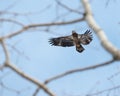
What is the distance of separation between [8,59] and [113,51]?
1.29 meters

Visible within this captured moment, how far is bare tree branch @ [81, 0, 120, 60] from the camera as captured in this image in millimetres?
4719

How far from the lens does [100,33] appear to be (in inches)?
194

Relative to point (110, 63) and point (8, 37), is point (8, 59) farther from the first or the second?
point (110, 63)

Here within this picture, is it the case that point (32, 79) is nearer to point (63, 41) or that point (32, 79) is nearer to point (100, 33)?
point (100, 33)

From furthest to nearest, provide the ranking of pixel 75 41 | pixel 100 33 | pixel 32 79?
pixel 75 41
pixel 32 79
pixel 100 33

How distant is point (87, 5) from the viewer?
17.0ft

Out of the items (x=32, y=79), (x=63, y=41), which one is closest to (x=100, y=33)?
(x=32, y=79)

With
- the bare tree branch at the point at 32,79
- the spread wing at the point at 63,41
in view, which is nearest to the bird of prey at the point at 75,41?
the spread wing at the point at 63,41

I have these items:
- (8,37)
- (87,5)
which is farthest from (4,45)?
(87,5)

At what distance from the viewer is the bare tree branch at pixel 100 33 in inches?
186

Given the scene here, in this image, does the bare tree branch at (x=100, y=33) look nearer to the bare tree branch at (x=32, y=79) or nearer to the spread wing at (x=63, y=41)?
the bare tree branch at (x=32, y=79)

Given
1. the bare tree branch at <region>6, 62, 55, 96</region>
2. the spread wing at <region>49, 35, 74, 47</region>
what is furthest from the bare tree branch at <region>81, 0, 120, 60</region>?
the spread wing at <region>49, 35, 74, 47</region>

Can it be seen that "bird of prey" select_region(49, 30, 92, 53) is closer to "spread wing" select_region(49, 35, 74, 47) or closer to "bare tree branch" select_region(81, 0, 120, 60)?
"spread wing" select_region(49, 35, 74, 47)

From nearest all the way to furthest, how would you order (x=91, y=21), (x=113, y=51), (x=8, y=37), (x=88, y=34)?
(x=113, y=51) → (x=91, y=21) → (x=8, y=37) → (x=88, y=34)
